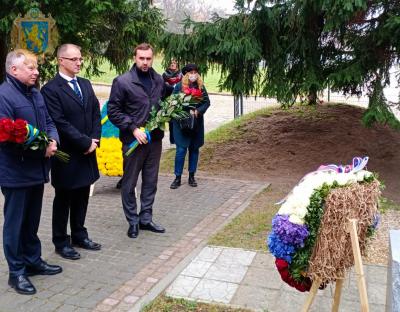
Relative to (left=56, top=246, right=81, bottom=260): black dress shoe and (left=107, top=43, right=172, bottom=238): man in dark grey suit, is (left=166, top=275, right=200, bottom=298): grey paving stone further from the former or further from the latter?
(left=107, top=43, right=172, bottom=238): man in dark grey suit

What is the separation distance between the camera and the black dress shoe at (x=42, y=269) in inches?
Answer: 176

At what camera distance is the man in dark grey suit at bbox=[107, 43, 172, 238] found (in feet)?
17.1

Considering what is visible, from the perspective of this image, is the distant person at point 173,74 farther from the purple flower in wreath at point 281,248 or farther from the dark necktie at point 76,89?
the purple flower in wreath at point 281,248

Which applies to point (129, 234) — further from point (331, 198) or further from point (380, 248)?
point (331, 198)

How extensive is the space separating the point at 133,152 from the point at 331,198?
2.81m

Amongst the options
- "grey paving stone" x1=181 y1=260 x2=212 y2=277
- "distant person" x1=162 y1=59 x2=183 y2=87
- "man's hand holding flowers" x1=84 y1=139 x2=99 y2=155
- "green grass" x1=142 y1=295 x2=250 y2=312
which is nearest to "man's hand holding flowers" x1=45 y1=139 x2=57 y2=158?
"man's hand holding flowers" x1=84 y1=139 x2=99 y2=155

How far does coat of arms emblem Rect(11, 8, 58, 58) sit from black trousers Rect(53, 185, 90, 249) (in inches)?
176

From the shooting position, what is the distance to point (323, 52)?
800 centimetres

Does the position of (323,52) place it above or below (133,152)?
above

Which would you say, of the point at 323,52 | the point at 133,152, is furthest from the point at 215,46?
the point at 133,152

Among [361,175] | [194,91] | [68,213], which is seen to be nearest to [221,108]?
[194,91]

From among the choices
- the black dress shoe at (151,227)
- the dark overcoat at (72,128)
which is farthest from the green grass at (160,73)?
the dark overcoat at (72,128)

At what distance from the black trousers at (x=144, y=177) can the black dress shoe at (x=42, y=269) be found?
3.81 feet

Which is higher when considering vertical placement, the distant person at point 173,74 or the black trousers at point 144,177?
the distant person at point 173,74
